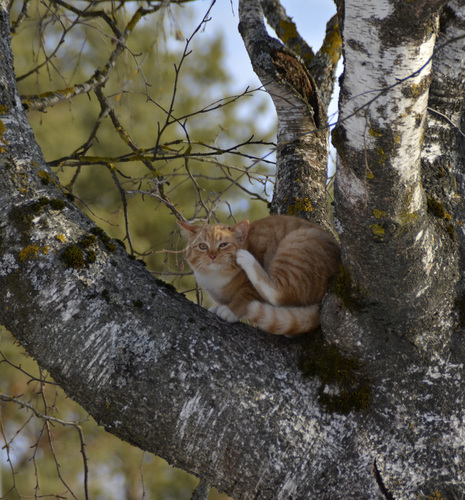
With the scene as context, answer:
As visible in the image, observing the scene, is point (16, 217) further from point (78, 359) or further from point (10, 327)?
point (78, 359)

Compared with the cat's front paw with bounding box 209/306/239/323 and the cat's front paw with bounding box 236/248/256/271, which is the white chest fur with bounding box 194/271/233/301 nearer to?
the cat's front paw with bounding box 236/248/256/271

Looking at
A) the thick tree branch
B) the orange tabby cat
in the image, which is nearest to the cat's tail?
the orange tabby cat

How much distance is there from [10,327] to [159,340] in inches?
19.4

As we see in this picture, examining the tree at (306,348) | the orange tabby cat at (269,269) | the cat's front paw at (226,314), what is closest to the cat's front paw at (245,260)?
the orange tabby cat at (269,269)

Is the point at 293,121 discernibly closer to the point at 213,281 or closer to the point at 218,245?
the point at 218,245

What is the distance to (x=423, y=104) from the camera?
144cm

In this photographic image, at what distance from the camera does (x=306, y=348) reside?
1.80 m

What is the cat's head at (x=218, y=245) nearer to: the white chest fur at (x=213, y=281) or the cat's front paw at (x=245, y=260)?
the white chest fur at (x=213, y=281)

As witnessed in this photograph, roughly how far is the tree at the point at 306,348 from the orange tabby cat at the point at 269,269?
157mm

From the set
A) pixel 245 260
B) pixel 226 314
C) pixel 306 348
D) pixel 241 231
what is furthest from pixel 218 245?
pixel 306 348

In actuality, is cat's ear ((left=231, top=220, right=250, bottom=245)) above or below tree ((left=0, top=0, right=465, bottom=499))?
above

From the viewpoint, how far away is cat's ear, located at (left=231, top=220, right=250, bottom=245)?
2657 mm

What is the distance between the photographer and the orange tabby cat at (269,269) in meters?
1.92

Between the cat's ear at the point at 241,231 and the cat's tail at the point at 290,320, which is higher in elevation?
the cat's ear at the point at 241,231
